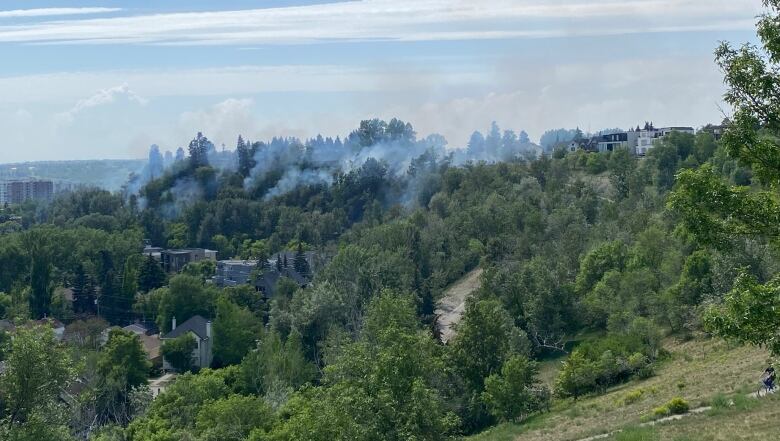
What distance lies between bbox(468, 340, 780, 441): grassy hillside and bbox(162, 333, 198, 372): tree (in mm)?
20629

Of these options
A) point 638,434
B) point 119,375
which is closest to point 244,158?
point 119,375

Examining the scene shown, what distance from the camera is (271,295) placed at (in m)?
50.4

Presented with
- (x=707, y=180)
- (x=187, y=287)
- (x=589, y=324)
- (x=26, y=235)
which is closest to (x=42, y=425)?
(x=707, y=180)

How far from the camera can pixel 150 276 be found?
178 feet

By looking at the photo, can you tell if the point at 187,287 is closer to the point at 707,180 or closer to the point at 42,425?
the point at 42,425

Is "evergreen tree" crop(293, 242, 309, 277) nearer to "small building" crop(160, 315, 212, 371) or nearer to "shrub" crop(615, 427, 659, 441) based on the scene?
"small building" crop(160, 315, 212, 371)

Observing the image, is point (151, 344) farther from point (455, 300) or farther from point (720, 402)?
point (720, 402)

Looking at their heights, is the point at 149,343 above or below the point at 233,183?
below

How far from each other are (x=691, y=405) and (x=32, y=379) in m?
11.8

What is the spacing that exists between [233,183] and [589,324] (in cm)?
5378

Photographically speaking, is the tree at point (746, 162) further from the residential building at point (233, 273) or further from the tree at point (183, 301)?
the residential building at point (233, 273)

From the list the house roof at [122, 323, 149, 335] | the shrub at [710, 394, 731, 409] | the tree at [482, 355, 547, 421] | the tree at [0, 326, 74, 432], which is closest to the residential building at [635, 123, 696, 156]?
the house roof at [122, 323, 149, 335]

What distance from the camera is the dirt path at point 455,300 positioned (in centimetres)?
4225

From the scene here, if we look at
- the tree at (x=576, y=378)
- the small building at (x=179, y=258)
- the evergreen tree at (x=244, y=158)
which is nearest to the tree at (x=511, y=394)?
the tree at (x=576, y=378)
